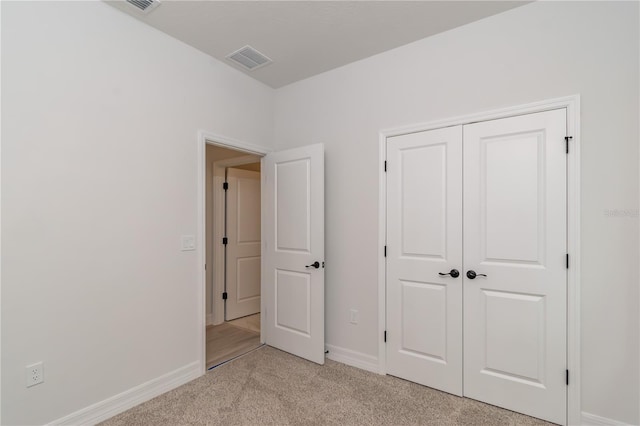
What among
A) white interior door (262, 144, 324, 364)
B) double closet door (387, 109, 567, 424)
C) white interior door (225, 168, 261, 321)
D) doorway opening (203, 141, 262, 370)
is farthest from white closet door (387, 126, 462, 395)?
white interior door (225, 168, 261, 321)

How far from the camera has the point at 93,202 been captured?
6.88 feet

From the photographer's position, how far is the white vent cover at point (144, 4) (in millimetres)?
2133

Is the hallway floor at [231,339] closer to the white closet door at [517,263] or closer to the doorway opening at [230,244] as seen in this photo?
the doorway opening at [230,244]

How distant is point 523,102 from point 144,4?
2782mm

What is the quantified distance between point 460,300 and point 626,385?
3.31 ft

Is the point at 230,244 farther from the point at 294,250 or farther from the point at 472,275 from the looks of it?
the point at 472,275

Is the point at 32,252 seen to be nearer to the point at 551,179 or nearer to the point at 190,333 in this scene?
the point at 190,333

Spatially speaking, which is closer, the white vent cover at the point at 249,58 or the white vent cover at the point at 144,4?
the white vent cover at the point at 144,4

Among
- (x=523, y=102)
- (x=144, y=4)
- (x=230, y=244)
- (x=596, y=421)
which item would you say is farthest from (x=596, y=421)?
(x=144, y=4)

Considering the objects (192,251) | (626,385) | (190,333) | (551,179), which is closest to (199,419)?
(190,333)

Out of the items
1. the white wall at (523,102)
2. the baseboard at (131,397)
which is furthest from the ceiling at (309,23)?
the baseboard at (131,397)

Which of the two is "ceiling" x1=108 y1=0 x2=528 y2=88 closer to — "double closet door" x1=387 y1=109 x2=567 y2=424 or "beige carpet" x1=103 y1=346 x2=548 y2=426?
"double closet door" x1=387 y1=109 x2=567 y2=424

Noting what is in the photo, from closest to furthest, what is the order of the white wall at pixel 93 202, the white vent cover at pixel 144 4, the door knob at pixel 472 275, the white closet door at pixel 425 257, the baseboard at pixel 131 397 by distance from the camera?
1. the white wall at pixel 93 202
2. the baseboard at pixel 131 397
3. the white vent cover at pixel 144 4
4. the door knob at pixel 472 275
5. the white closet door at pixel 425 257

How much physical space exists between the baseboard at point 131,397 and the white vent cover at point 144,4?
277 cm
